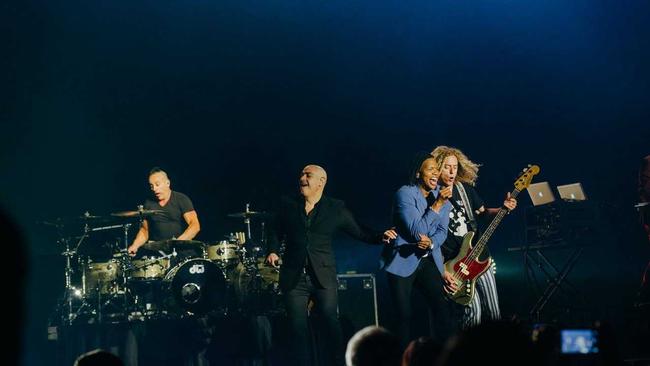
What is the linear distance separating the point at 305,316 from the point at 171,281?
2590 millimetres

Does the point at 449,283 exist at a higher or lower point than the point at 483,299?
higher

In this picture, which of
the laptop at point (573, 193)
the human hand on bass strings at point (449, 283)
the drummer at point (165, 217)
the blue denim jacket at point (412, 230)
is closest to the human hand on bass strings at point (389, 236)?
the blue denim jacket at point (412, 230)

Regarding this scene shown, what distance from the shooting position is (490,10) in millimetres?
11359

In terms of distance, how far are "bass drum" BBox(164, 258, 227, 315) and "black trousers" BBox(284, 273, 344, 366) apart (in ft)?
7.45

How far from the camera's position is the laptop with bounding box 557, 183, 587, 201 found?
9.37 m

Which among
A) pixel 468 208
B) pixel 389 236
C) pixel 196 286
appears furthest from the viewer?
pixel 196 286

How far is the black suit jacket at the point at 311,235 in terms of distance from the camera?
7.55 metres

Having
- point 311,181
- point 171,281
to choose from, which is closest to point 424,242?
point 311,181

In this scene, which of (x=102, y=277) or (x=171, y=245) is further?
(x=102, y=277)

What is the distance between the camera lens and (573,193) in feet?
30.8

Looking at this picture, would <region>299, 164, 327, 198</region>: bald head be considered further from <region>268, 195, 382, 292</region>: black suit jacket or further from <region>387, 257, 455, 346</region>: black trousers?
<region>387, 257, 455, 346</region>: black trousers

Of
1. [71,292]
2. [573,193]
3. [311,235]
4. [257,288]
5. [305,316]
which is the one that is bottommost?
[305,316]

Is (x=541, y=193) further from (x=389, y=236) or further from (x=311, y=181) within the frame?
(x=311, y=181)

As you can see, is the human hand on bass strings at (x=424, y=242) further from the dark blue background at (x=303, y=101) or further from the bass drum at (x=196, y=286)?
the dark blue background at (x=303, y=101)
